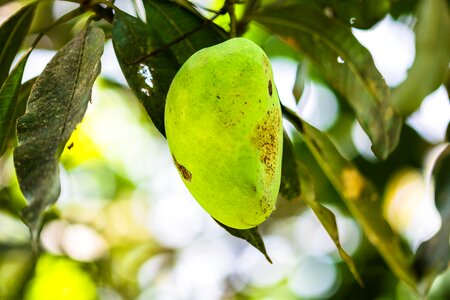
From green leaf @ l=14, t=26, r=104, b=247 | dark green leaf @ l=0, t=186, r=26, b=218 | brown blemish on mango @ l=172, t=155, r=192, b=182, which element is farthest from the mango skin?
dark green leaf @ l=0, t=186, r=26, b=218

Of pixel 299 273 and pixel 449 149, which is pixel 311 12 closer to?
pixel 449 149

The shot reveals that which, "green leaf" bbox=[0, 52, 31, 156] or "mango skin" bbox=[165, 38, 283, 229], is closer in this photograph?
"mango skin" bbox=[165, 38, 283, 229]

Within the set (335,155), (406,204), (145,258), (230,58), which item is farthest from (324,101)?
(230,58)

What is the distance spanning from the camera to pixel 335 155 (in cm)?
→ 143

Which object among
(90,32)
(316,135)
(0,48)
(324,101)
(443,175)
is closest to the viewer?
(90,32)

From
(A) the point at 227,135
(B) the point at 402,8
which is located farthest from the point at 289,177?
(B) the point at 402,8

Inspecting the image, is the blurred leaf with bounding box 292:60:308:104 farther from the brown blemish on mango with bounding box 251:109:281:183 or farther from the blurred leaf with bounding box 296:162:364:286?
the brown blemish on mango with bounding box 251:109:281:183

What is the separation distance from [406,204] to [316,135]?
1.31 meters

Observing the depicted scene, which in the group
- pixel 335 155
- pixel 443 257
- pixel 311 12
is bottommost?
pixel 443 257

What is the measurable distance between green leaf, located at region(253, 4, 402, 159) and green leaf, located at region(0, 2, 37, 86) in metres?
0.39

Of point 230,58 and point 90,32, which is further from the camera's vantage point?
point 90,32

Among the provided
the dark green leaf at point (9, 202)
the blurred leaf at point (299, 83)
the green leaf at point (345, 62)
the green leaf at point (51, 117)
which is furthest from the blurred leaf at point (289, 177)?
the dark green leaf at point (9, 202)

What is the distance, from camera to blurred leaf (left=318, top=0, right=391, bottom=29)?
1.45 m

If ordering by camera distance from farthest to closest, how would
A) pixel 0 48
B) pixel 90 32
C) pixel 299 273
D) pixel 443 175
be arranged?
pixel 299 273 → pixel 443 175 → pixel 0 48 → pixel 90 32
